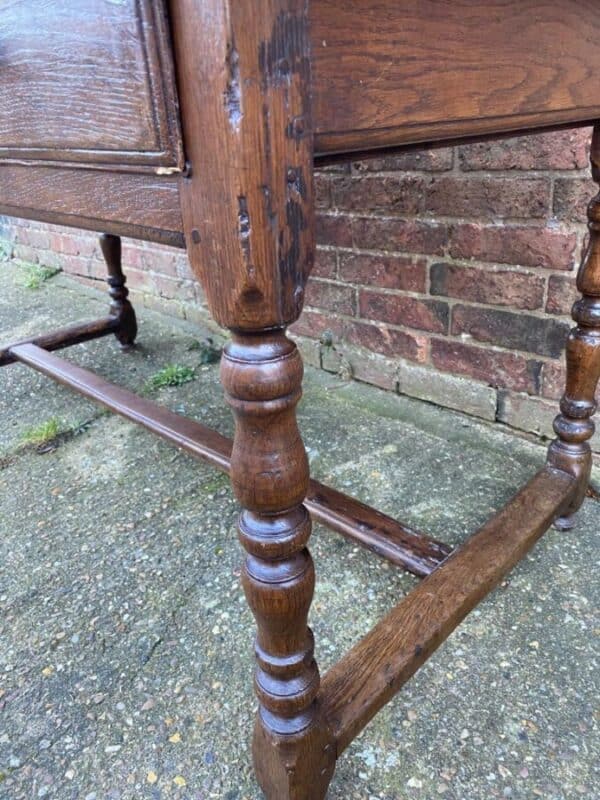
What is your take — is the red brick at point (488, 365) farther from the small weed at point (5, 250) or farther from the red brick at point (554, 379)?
the small weed at point (5, 250)

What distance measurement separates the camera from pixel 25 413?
177 centimetres

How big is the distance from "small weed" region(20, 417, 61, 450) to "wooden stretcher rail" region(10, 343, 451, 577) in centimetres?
12

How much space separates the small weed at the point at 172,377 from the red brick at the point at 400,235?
672 millimetres

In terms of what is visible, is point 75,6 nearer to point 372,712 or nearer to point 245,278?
point 245,278

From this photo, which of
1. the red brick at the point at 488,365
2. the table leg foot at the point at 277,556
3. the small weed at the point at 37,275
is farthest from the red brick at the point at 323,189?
the small weed at the point at 37,275

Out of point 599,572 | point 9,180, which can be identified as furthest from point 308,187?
point 599,572

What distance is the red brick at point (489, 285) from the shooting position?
1.31 metres

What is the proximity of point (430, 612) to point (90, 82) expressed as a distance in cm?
73

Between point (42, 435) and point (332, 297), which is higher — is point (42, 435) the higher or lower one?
the lower one

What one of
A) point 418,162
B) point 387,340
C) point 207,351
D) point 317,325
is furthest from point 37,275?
point 418,162

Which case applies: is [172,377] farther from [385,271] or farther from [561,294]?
[561,294]

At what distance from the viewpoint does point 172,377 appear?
1905mm

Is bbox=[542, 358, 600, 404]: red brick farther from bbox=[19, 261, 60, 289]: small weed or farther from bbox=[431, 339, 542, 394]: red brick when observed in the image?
bbox=[19, 261, 60, 289]: small weed

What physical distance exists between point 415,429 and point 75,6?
47.3 inches
